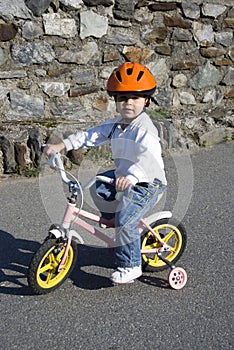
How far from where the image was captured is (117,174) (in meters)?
3.36

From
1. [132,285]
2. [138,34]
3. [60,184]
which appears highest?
[138,34]

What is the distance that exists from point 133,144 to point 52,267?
809 millimetres

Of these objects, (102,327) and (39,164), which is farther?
(39,164)

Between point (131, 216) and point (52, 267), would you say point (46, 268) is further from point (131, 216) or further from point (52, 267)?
point (131, 216)

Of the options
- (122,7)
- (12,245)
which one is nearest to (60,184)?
(12,245)

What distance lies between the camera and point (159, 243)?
3.61 metres

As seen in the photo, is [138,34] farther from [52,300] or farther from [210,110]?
[52,300]

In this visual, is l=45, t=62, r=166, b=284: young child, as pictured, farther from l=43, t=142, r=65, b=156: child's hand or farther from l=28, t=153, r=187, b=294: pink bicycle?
l=28, t=153, r=187, b=294: pink bicycle

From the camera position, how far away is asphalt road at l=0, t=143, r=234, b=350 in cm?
Answer: 295

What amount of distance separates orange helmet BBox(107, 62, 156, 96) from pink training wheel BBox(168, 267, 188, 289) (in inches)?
40.7

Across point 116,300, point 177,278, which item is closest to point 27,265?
point 116,300

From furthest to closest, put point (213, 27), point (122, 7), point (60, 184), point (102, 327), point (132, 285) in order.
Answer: point (213, 27) < point (122, 7) < point (60, 184) < point (132, 285) < point (102, 327)

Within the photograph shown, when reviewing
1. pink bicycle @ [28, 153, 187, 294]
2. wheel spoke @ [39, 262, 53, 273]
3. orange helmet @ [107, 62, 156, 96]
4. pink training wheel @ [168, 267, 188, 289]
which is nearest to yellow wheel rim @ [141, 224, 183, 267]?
pink bicycle @ [28, 153, 187, 294]

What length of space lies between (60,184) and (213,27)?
8.27ft
